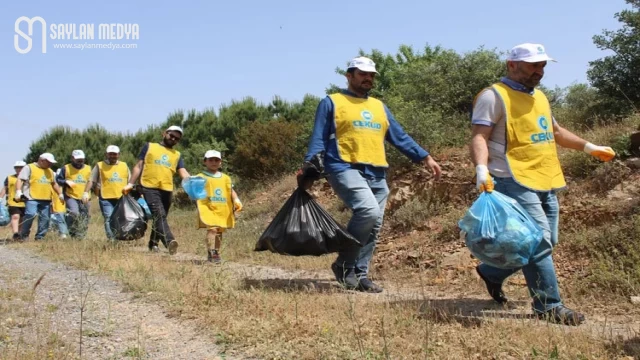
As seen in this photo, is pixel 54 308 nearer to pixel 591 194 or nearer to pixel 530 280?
pixel 530 280

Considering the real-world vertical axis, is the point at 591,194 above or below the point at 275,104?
below

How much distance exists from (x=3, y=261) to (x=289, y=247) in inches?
168

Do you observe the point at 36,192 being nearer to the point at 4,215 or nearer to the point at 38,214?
the point at 38,214

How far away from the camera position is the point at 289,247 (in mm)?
4836

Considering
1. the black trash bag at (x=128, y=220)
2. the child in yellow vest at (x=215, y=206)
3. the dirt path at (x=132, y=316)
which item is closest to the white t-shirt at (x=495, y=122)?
the dirt path at (x=132, y=316)

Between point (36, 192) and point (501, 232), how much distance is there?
9.75 m

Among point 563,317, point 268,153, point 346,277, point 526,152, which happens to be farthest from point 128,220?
point 268,153

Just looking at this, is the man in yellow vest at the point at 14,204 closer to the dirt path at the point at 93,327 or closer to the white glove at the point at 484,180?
the dirt path at the point at 93,327

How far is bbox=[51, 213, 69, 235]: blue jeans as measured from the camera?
10570 millimetres

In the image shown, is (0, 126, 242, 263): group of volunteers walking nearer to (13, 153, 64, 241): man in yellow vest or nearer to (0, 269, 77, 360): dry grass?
(13, 153, 64, 241): man in yellow vest

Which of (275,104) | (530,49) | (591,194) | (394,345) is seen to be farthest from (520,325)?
(275,104)

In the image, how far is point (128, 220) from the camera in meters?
7.75

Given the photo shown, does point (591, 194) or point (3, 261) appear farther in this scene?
point (3, 261)

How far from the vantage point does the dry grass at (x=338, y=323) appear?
10.3 ft
